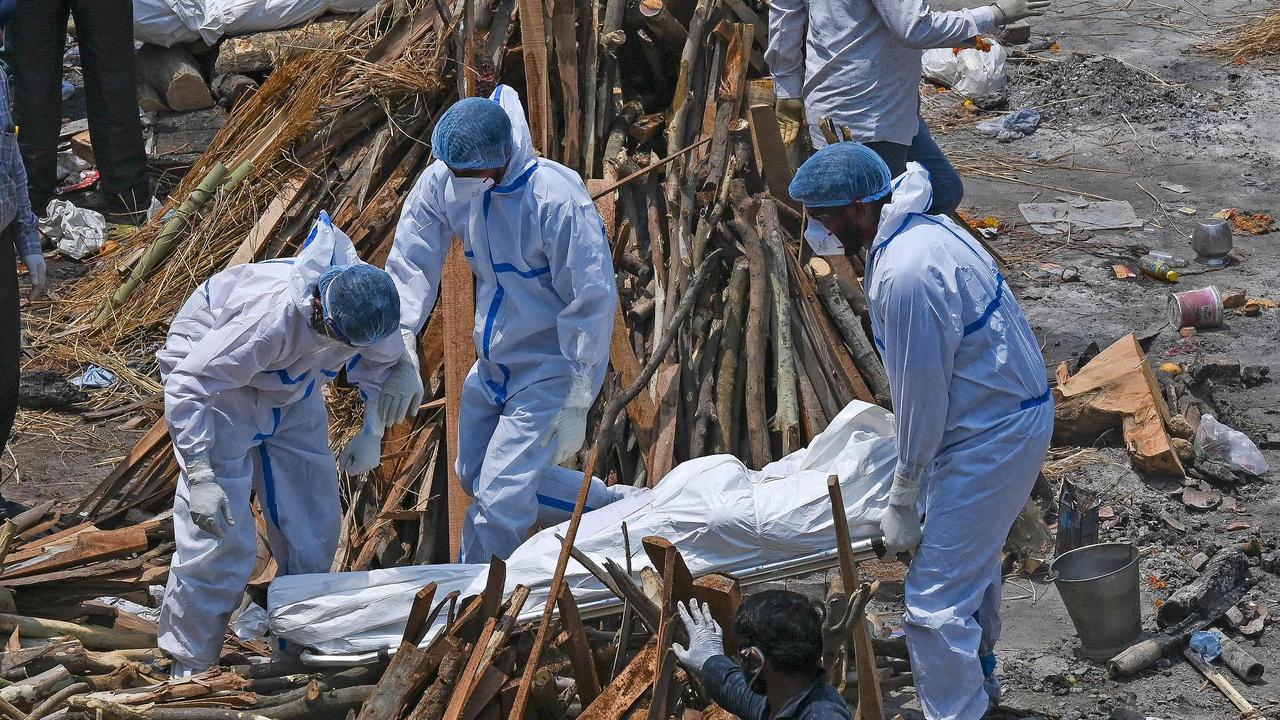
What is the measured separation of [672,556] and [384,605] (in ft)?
3.70

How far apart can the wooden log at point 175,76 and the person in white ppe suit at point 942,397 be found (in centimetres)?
700

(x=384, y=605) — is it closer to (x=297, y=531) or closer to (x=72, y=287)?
(x=297, y=531)

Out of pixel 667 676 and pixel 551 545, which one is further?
pixel 551 545

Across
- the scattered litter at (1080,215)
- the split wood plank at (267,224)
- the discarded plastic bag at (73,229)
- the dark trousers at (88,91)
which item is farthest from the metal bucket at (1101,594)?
the dark trousers at (88,91)

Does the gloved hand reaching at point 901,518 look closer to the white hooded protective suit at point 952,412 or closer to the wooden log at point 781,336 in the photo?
the white hooded protective suit at point 952,412

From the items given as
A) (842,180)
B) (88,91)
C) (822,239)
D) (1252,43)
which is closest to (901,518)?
(822,239)

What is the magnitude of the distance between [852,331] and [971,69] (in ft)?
18.6

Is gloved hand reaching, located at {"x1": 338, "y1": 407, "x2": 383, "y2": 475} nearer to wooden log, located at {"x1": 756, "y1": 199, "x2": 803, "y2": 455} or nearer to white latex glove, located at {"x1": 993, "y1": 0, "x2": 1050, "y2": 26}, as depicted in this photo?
wooden log, located at {"x1": 756, "y1": 199, "x2": 803, "y2": 455}

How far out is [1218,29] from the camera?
11.3m

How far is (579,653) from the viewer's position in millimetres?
3600

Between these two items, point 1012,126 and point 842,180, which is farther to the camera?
point 1012,126

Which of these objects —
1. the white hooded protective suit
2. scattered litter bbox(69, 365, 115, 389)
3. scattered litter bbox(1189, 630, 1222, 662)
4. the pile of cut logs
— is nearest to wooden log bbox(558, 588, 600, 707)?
the pile of cut logs

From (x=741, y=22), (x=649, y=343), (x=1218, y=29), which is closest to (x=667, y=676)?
(x=649, y=343)

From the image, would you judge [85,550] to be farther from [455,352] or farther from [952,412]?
[952,412]
